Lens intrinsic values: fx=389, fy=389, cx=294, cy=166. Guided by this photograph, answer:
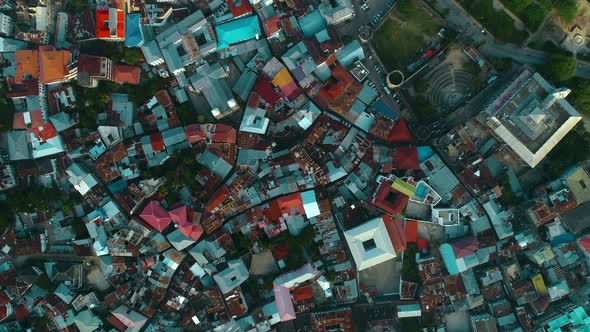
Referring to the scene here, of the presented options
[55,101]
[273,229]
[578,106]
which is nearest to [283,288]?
[273,229]

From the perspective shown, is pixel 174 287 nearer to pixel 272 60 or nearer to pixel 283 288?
pixel 283 288

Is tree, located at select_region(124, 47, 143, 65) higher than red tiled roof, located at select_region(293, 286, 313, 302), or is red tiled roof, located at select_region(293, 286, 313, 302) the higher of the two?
tree, located at select_region(124, 47, 143, 65)

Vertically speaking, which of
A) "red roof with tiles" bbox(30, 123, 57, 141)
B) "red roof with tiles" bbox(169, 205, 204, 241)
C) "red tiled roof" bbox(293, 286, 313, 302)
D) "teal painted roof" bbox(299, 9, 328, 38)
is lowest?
"red tiled roof" bbox(293, 286, 313, 302)

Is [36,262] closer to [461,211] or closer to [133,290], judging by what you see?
[133,290]

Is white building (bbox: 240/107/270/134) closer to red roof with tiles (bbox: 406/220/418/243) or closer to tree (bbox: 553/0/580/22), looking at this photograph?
red roof with tiles (bbox: 406/220/418/243)

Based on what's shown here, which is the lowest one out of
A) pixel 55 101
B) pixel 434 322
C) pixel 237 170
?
pixel 434 322

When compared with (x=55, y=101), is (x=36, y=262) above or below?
below

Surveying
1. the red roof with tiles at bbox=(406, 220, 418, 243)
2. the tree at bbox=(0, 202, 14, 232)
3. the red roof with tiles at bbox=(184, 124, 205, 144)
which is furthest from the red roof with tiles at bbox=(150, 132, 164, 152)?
the red roof with tiles at bbox=(406, 220, 418, 243)

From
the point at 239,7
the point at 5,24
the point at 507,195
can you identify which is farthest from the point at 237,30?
the point at 507,195
